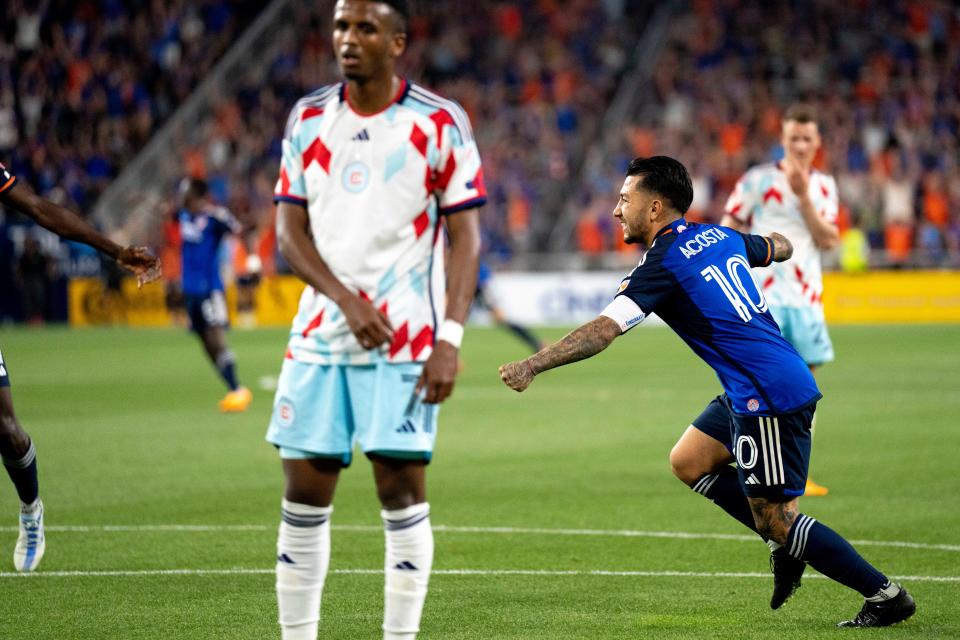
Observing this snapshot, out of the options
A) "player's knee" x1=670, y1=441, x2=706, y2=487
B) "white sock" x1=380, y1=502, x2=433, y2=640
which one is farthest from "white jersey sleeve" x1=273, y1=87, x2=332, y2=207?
"player's knee" x1=670, y1=441, x2=706, y2=487

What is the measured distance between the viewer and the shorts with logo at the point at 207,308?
15875mm

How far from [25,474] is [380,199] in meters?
3.37

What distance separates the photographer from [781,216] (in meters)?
10.5

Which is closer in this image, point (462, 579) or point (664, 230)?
point (664, 230)

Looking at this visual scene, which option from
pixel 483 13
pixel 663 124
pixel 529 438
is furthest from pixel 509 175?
pixel 529 438

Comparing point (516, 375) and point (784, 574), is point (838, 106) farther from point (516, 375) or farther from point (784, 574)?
point (516, 375)

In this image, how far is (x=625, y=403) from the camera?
1627cm

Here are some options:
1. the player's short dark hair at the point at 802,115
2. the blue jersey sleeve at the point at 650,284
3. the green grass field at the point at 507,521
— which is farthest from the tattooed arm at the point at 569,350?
the player's short dark hair at the point at 802,115

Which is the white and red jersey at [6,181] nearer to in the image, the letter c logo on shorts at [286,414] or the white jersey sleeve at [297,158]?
the white jersey sleeve at [297,158]

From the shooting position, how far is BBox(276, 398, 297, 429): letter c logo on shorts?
16.4ft

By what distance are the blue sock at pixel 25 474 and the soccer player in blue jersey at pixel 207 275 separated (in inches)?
322

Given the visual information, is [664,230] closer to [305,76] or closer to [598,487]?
[598,487]

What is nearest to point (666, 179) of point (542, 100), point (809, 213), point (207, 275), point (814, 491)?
point (809, 213)

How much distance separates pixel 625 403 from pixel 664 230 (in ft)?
33.1
